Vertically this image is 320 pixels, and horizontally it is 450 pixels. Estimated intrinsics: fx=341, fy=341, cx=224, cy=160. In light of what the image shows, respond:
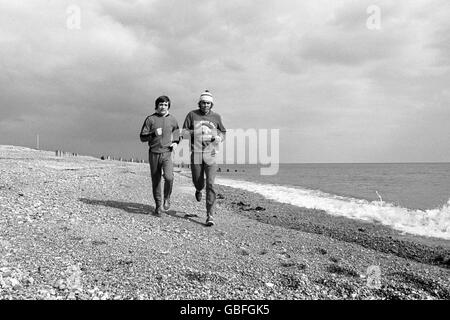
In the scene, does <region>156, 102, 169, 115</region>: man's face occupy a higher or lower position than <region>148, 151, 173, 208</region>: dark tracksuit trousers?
higher

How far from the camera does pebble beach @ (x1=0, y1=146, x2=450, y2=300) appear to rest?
12.7 ft

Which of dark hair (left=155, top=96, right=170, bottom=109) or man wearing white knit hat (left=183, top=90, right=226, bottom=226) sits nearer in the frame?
man wearing white knit hat (left=183, top=90, right=226, bottom=226)

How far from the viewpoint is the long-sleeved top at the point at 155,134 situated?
7564 millimetres

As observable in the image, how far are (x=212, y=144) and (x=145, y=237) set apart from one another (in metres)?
2.50

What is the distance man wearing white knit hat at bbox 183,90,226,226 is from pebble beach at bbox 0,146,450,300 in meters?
1.02

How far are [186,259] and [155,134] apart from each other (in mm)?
3449

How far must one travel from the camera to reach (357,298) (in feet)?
13.0

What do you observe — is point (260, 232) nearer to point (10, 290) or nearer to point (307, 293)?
point (307, 293)

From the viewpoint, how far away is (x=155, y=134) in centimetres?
757

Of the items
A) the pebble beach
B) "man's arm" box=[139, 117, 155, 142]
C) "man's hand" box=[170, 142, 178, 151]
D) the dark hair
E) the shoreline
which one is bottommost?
the shoreline

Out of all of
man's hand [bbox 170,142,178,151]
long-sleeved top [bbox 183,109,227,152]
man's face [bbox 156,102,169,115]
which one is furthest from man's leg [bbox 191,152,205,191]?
man's face [bbox 156,102,169,115]

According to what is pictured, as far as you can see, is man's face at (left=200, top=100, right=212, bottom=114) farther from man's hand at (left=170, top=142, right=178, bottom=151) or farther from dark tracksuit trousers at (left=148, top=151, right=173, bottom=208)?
dark tracksuit trousers at (left=148, top=151, right=173, bottom=208)

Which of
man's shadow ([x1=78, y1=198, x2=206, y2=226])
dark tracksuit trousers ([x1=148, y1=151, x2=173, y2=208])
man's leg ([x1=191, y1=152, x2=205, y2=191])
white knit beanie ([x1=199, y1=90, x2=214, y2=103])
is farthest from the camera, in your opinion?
man's shadow ([x1=78, y1=198, x2=206, y2=226])

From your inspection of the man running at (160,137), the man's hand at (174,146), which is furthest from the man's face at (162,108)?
the man's hand at (174,146)
